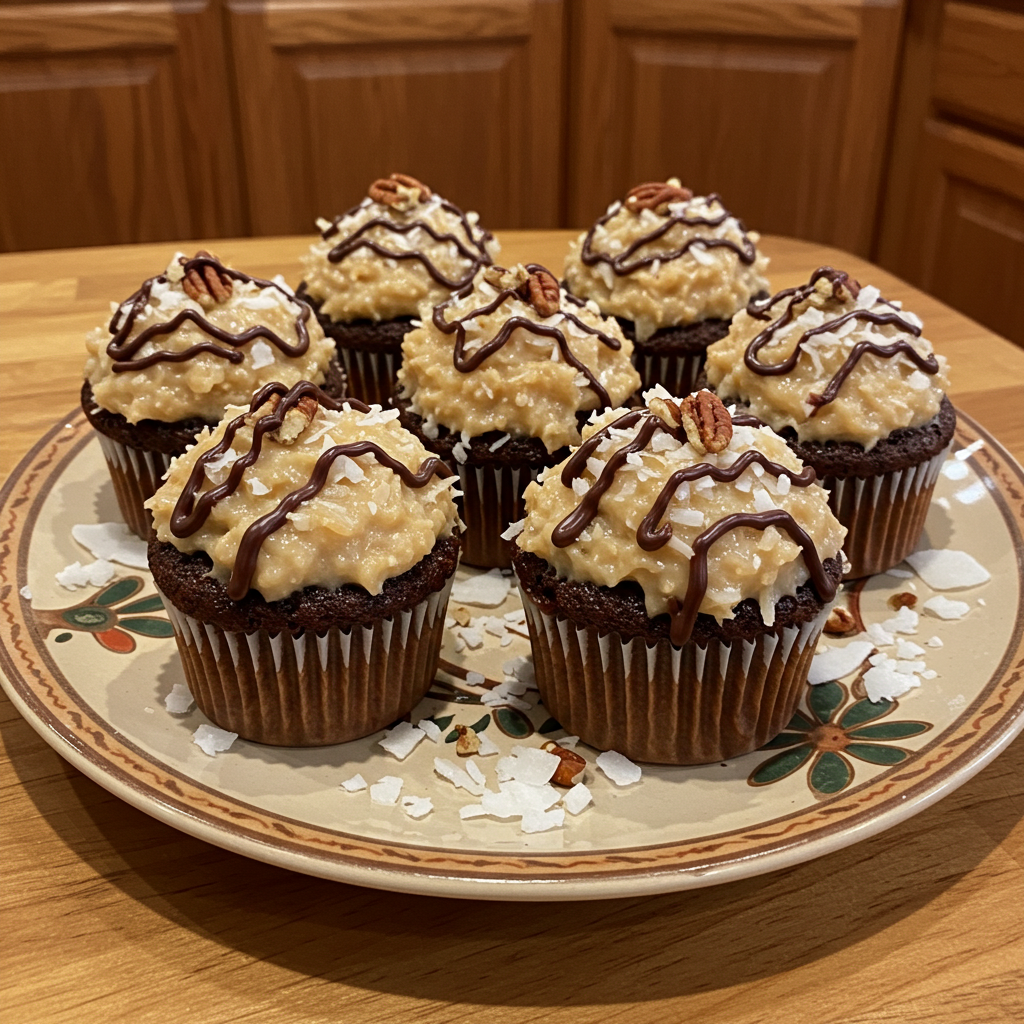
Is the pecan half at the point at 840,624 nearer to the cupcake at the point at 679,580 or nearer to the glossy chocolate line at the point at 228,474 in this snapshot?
the cupcake at the point at 679,580

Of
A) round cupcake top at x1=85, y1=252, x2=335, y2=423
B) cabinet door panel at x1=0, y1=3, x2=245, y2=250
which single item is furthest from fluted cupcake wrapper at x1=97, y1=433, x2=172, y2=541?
cabinet door panel at x1=0, y1=3, x2=245, y2=250

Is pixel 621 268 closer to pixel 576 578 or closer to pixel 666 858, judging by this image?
pixel 576 578

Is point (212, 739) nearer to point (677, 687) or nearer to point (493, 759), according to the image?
point (493, 759)

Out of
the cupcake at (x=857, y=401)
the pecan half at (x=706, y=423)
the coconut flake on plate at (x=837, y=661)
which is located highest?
the pecan half at (x=706, y=423)

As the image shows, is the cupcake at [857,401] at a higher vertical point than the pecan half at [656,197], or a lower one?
lower

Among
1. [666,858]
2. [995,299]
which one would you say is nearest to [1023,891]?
[666,858]

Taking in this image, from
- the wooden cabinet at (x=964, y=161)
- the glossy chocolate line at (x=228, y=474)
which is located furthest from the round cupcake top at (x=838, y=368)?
the wooden cabinet at (x=964, y=161)

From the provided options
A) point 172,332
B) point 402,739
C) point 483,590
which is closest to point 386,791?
point 402,739
